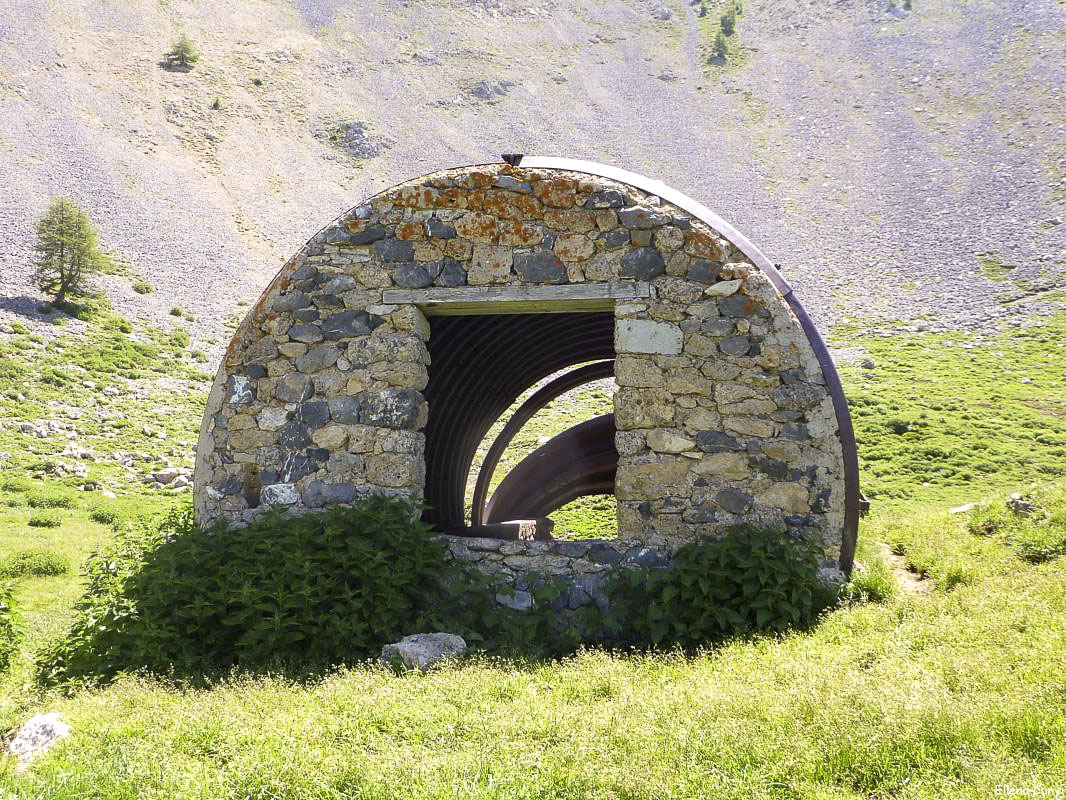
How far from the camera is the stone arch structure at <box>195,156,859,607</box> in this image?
668 cm

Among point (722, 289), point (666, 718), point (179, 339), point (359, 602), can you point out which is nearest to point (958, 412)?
point (722, 289)

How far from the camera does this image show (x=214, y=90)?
53812 millimetres

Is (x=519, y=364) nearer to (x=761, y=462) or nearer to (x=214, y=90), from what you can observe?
(x=761, y=462)

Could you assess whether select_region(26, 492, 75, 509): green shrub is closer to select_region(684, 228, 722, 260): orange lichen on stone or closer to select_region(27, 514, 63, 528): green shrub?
select_region(27, 514, 63, 528): green shrub

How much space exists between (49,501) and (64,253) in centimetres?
1786

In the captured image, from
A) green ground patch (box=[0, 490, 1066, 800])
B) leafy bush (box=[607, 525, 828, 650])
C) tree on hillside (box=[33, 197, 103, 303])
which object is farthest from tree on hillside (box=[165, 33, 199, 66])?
leafy bush (box=[607, 525, 828, 650])

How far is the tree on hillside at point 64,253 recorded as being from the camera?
27.8 metres

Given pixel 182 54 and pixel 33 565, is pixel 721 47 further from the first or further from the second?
pixel 33 565

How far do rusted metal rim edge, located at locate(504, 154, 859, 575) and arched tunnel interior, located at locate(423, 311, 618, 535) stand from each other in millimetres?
1994

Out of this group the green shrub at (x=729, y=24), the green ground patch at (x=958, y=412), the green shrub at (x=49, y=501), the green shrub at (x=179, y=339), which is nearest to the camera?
the green shrub at (x=49, y=501)

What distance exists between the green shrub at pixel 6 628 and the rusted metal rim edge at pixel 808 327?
6.08m

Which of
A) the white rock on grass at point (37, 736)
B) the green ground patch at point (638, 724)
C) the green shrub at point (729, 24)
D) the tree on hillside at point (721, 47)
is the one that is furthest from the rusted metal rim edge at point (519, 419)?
the green shrub at point (729, 24)

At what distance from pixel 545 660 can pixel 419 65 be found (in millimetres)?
64928

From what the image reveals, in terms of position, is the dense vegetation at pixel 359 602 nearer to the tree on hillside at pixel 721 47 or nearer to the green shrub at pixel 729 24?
the tree on hillside at pixel 721 47
